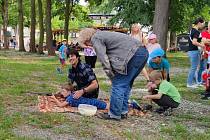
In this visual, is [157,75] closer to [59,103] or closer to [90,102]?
[90,102]

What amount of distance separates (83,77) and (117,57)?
52.5 inches

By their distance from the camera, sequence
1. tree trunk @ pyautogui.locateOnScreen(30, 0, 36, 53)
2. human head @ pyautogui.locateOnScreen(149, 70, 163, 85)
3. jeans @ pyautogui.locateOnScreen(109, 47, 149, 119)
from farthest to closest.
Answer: tree trunk @ pyautogui.locateOnScreen(30, 0, 36, 53), human head @ pyautogui.locateOnScreen(149, 70, 163, 85), jeans @ pyautogui.locateOnScreen(109, 47, 149, 119)

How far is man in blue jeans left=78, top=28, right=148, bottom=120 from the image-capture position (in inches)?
310

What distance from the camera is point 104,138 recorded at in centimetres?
682

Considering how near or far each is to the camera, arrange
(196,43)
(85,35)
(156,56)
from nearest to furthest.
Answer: (85,35) → (156,56) → (196,43)

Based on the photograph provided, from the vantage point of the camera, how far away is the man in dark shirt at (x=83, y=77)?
8969 mm

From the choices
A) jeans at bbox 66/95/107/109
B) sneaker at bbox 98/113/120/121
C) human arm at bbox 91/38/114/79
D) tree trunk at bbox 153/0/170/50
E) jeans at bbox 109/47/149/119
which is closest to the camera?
human arm at bbox 91/38/114/79

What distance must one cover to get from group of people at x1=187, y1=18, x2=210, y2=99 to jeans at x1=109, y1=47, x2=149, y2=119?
433cm

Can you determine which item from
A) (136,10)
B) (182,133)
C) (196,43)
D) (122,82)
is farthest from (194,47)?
(136,10)

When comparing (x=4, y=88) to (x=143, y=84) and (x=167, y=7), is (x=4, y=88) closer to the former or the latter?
(x=143, y=84)

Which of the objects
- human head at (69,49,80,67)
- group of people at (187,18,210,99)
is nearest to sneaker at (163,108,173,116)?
human head at (69,49,80,67)

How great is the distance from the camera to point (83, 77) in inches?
358

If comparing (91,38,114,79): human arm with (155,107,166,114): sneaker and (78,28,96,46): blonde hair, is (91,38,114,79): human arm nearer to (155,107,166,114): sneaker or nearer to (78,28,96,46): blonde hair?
(78,28,96,46): blonde hair

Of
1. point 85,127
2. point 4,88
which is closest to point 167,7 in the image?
point 4,88
